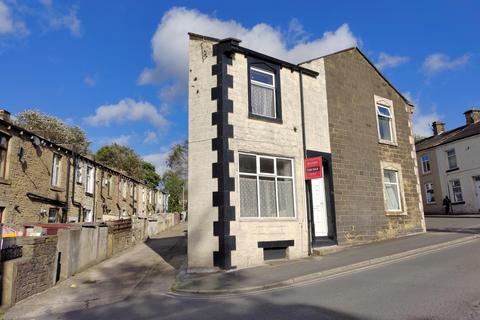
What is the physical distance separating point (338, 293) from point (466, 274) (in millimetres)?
2988

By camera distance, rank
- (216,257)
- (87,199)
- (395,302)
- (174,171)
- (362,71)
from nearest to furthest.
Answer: (395,302) < (216,257) < (362,71) < (87,199) < (174,171)

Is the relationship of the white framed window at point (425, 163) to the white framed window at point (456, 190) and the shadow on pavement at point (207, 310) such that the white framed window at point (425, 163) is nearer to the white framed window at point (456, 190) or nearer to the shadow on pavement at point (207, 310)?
the white framed window at point (456, 190)

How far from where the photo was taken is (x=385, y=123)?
56.3 ft

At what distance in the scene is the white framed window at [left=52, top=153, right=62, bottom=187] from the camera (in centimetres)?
2048

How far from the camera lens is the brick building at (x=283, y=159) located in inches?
443

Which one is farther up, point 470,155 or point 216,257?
point 470,155

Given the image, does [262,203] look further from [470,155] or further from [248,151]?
[470,155]

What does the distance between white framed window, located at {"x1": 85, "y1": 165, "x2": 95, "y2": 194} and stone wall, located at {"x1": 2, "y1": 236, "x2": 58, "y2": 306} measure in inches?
563

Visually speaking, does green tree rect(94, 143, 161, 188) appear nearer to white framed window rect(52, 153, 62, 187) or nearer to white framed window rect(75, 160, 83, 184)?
white framed window rect(75, 160, 83, 184)

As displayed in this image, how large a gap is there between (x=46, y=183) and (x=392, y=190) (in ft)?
55.1

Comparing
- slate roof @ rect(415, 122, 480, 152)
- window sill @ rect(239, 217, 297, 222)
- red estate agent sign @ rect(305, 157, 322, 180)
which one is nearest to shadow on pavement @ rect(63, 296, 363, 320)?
window sill @ rect(239, 217, 297, 222)

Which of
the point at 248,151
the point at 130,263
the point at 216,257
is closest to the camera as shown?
the point at 216,257

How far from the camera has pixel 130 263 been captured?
47.2 feet

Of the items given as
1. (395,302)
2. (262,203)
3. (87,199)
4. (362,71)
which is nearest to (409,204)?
(362,71)
